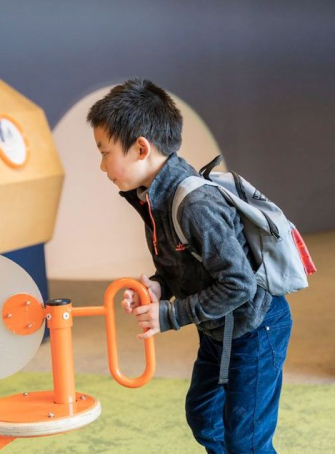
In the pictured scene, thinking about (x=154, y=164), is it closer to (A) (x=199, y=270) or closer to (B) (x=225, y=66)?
(A) (x=199, y=270)

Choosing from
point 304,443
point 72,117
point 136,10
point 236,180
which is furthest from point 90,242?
point 236,180

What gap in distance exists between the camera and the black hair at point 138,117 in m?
1.54

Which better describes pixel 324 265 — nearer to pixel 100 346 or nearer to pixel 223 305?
pixel 100 346

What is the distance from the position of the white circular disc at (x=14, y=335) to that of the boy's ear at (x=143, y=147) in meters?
0.33

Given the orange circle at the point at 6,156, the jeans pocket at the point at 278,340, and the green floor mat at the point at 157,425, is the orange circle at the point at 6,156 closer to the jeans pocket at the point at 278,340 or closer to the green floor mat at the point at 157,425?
the green floor mat at the point at 157,425

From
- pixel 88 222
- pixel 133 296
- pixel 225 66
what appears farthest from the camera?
pixel 225 66

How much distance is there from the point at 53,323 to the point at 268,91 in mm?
4712

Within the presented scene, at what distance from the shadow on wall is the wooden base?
9.49 feet

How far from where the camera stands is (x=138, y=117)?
1548 millimetres

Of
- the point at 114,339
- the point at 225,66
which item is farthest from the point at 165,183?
the point at 225,66

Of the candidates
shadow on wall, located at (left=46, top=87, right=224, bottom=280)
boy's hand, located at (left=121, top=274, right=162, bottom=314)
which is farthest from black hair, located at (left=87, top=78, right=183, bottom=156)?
shadow on wall, located at (left=46, top=87, right=224, bottom=280)

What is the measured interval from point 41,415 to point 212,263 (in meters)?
0.42

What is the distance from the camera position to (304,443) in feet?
7.86

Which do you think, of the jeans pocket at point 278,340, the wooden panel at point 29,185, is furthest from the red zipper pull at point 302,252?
the wooden panel at point 29,185
